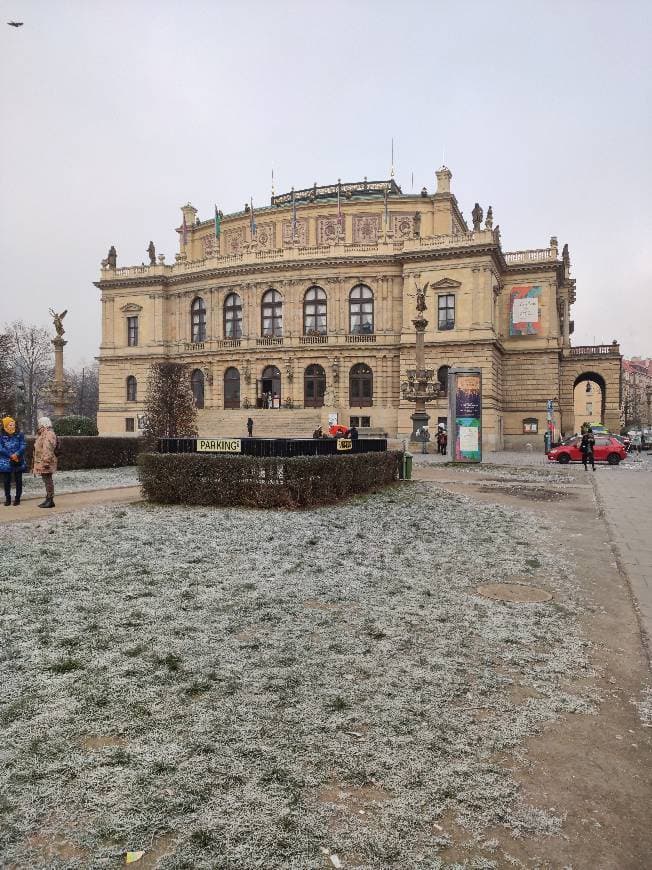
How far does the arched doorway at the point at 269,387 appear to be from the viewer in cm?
5009

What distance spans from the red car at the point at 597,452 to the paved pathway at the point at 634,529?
31.2 ft

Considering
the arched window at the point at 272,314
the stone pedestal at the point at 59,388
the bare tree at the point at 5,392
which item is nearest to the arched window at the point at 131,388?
the arched window at the point at 272,314

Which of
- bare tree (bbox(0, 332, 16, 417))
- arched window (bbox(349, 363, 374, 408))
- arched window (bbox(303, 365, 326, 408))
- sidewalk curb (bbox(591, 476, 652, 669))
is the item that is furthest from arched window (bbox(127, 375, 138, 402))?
sidewalk curb (bbox(591, 476, 652, 669))

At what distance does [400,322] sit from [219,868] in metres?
47.7

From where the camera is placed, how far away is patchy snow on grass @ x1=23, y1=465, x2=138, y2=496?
16.6m

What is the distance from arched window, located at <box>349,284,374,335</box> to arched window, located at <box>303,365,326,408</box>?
446 centimetres

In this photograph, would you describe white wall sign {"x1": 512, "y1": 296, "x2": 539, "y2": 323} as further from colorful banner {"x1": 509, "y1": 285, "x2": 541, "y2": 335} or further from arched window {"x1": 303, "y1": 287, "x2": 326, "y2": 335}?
arched window {"x1": 303, "y1": 287, "x2": 326, "y2": 335}

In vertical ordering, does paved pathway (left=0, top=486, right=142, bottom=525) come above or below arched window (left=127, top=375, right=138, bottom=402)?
below

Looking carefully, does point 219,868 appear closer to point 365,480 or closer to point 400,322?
point 365,480

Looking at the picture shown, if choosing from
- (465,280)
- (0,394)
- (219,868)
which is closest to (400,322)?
(465,280)

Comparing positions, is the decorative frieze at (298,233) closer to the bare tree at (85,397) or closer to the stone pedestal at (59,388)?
the stone pedestal at (59,388)

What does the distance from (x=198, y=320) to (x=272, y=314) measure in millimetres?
8034

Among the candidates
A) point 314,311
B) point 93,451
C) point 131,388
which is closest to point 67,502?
point 93,451

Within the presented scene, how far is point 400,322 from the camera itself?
1902 inches
